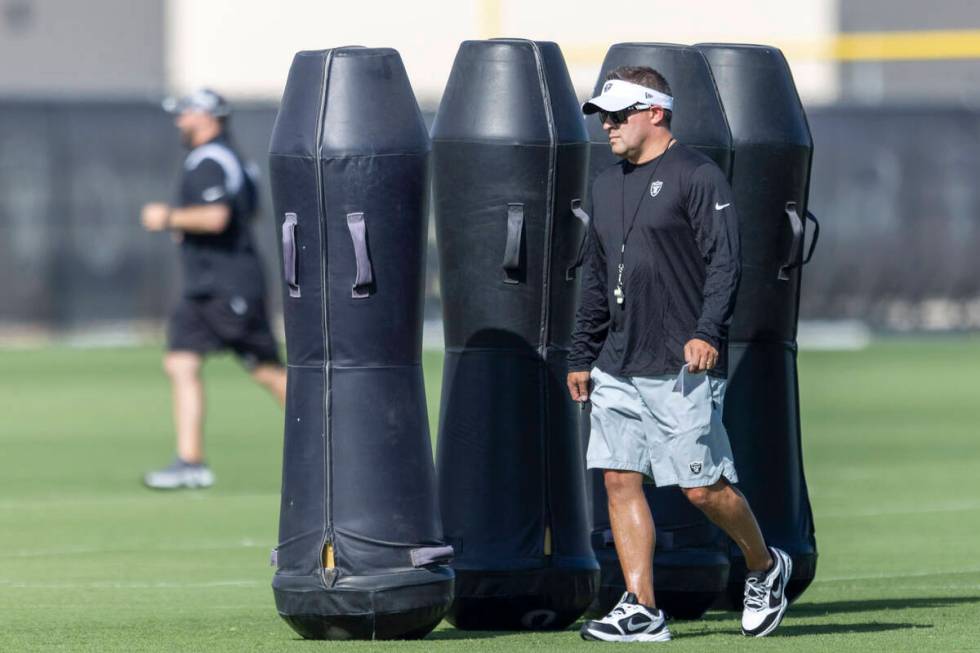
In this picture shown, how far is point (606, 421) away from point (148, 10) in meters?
37.0

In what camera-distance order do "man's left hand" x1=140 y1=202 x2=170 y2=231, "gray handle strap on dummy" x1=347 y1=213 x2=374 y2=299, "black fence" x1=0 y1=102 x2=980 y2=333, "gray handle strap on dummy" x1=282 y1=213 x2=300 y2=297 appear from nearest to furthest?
"gray handle strap on dummy" x1=347 y1=213 x2=374 y2=299
"gray handle strap on dummy" x1=282 y1=213 x2=300 y2=297
"man's left hand" x1=140 y1=202 x2=170 y2=231
"black fence" x1=0 y1=102 x2=980 y2=333

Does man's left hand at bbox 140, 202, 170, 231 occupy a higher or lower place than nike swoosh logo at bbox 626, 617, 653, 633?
higher

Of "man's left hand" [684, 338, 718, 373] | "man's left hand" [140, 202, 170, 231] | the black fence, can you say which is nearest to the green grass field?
"man's left hand" [684, 338, 718, 373]

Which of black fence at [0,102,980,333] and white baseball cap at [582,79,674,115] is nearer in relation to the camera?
white baseball cap at [582,79,674,115]

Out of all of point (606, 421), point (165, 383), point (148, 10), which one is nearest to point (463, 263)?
point (606, 421)

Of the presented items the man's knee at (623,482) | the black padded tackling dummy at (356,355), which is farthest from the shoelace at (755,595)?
the black padded tackling dummy at (356,355)

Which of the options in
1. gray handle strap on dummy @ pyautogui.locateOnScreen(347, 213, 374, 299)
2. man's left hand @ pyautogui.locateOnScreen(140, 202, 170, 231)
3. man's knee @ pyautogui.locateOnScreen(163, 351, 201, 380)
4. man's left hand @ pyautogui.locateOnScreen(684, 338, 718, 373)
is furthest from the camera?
man's knee @ pyautogui.locateOnScreen(163, 351, 201, 380)

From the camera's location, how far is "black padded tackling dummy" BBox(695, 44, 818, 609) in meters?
8.57

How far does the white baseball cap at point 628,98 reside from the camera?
301 inches

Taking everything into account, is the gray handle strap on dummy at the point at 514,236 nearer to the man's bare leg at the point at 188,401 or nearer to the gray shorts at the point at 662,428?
Answer: the gray shorts at the point at 662,428

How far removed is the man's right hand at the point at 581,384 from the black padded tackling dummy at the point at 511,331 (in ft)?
1.06

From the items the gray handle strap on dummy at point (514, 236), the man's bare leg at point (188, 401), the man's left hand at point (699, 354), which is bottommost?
the man's bare leg at point (188, 401)

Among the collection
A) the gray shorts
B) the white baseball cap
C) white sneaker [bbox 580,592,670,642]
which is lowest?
white sneaker [bbox 580,592,670,642]

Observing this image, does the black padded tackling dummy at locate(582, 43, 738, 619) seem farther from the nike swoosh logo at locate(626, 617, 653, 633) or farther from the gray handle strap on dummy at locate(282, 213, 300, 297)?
the gray handle strap on dummy at locate(282, 213, 300, 297)
